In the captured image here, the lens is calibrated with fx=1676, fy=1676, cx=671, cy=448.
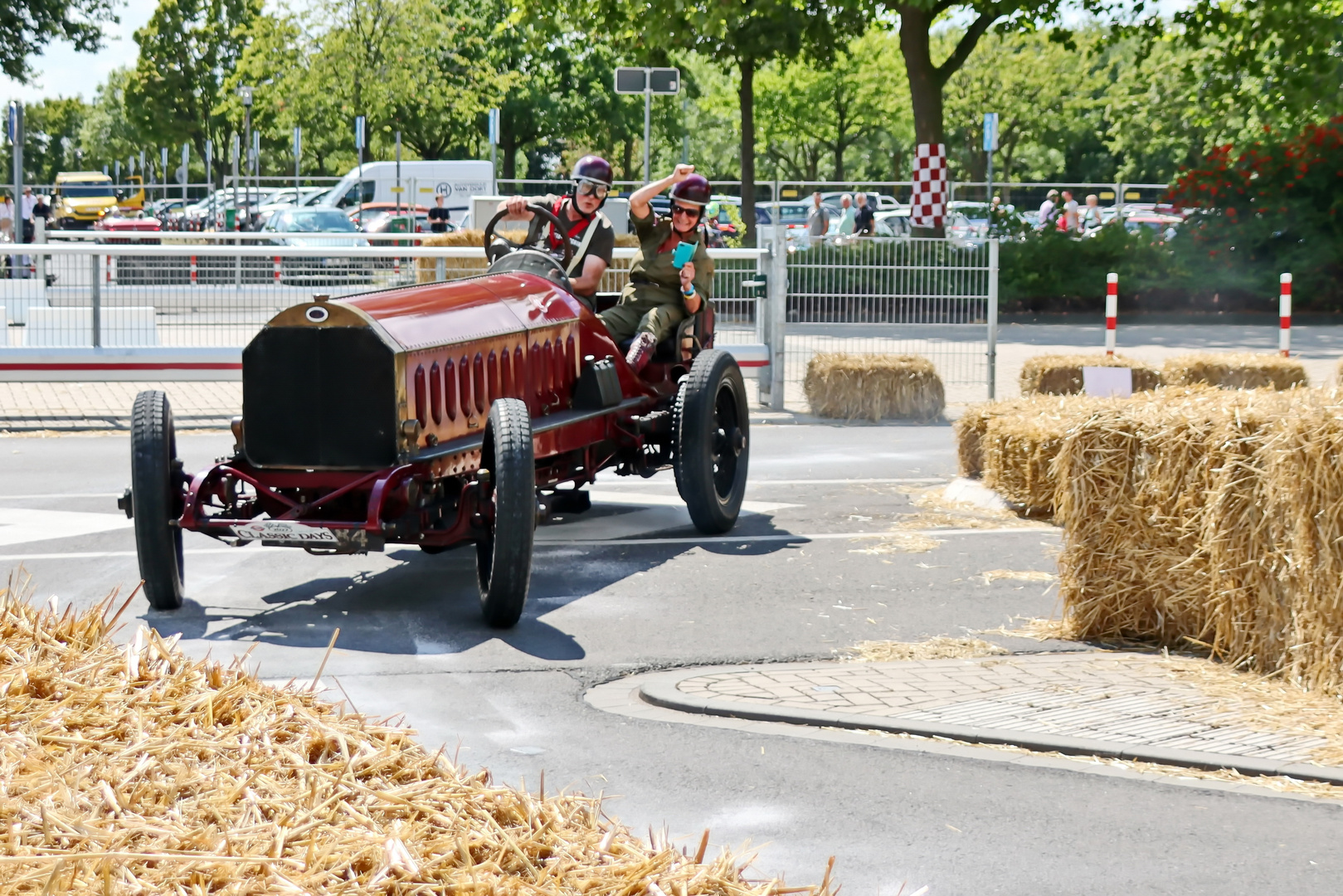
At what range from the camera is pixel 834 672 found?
240 inches

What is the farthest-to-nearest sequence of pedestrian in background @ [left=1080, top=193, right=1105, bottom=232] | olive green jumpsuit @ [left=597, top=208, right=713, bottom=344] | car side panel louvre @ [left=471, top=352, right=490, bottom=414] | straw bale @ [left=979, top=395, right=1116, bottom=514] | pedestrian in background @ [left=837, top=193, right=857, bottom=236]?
pedestrian in background @ [left=837, top=193, right=857, bottom=236] → pedestrian in background @ [left=1080, top=193, right=1105, bottom=232] → olive green jumpsuit @ [left=597, top=208, right=713, bottom=344] → straw bale @ [left=979, top=395, right=1116, bottom=514] → car side panel louvre @ [left=471, top=352, right=490, bottom=414]

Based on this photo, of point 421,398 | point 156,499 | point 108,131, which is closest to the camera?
point 156,499

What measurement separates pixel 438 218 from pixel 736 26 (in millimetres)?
10541

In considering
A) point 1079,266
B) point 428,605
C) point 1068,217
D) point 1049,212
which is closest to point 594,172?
point 428,605

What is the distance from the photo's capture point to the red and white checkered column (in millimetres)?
25688

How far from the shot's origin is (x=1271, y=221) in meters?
25.1

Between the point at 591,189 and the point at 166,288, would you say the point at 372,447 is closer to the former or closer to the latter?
the point at 591,189

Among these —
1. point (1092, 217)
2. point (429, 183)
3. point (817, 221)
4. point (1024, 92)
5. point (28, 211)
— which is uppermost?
point (1024, 92)

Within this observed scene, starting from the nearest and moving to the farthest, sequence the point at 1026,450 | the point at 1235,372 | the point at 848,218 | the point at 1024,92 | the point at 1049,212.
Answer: the point at 1026,450 < the point at 1235,372 < the point at 1049,212 < the point at 848,218 < the point at 1024,92

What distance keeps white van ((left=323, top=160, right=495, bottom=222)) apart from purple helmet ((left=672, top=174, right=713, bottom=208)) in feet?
98.6

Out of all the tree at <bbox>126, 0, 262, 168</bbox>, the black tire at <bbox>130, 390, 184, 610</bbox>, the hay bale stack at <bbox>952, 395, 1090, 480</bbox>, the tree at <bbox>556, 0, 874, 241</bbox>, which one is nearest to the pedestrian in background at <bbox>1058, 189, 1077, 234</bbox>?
the tree at <bbox>556, 0, 874, 241</bbox>

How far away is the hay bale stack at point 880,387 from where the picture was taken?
14.4m

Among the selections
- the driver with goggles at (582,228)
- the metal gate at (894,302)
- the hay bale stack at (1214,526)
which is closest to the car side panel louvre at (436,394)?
the driver with goggles at (582,228)

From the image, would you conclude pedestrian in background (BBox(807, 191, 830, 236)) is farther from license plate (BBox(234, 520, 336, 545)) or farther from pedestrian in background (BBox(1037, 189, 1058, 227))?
license plate (BBox(234, 520, 336, 545))
